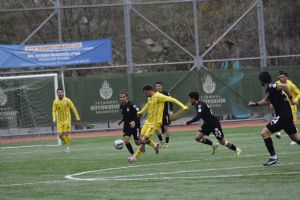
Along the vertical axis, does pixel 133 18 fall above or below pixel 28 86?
above

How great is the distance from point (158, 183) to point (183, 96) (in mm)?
20854

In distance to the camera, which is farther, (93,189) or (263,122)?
(263,122)

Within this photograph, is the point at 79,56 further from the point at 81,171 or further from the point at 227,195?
the point at 227,195

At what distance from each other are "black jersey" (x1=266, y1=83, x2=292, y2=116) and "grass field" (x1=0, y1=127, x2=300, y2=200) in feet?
3.65

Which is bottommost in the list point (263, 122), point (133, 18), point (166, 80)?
point (263, 122)

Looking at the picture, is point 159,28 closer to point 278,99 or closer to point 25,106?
point 25,106

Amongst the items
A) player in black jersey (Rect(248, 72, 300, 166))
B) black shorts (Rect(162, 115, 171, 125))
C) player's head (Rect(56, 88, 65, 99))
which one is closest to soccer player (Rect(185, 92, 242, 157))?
player in black jersey (Rect(248, 72, 300, 166))

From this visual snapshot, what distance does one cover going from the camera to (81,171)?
A: 16.5 metres

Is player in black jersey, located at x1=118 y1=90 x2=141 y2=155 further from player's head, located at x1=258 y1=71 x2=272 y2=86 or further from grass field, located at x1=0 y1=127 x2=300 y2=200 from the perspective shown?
player's head, located at x1=258 y1=71 x2=272 y2=86

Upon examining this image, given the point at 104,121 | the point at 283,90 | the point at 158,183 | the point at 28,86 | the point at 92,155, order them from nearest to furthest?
1. the point at 158,183
2. the point at 283,90
3. the point at 92,155
4. the point at 28,86
5. the point at 104,121

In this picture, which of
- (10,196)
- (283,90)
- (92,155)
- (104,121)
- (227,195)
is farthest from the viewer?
(104,121)

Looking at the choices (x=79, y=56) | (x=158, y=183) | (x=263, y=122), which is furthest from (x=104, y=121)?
(x=158, y=183)

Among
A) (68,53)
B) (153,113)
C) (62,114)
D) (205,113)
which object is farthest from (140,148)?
(68,53)

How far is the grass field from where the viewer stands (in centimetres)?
1205
